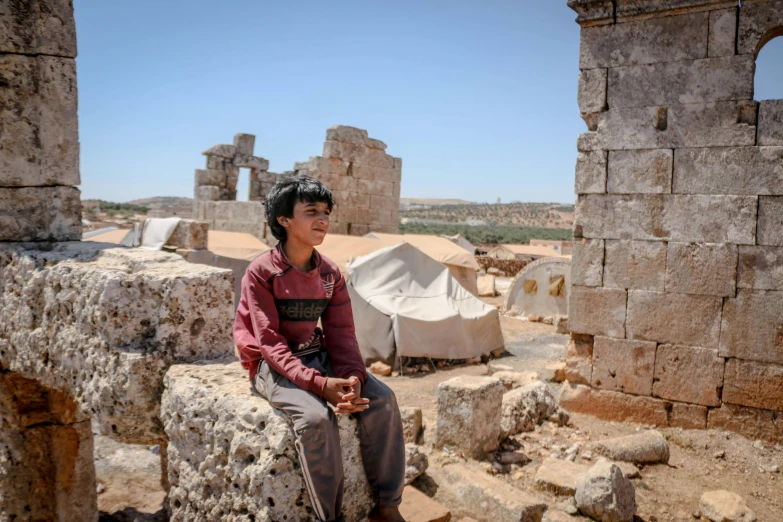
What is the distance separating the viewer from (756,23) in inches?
199

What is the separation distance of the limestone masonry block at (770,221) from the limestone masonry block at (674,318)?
2.25 feet

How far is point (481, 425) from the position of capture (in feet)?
15.4

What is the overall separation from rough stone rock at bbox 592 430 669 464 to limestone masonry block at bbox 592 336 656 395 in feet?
2.64

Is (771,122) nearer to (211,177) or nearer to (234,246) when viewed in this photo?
(234,246)

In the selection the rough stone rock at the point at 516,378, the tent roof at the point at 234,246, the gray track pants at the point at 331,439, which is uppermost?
the tent roof at the point at 234,246

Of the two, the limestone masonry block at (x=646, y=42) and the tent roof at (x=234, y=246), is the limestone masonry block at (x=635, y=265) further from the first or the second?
the tent roof at (x=234, y=246)

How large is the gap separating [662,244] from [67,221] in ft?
16.9

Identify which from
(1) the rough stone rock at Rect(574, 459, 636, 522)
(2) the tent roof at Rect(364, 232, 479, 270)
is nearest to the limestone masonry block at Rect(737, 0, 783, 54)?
(1) the rough stone rock at Rect(574, 459, 636, 522)

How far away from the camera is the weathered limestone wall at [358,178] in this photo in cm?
1317

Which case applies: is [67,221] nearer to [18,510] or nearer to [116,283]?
[116,283]

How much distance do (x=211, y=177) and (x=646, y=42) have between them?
13.5 metres

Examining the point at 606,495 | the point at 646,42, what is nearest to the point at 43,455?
the point at 606,495

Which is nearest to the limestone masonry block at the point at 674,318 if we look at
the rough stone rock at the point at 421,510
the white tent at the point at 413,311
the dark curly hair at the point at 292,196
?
the rough stone rock at the point at 421,510

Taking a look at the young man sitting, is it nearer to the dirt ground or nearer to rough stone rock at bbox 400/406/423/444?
the dirt ground
